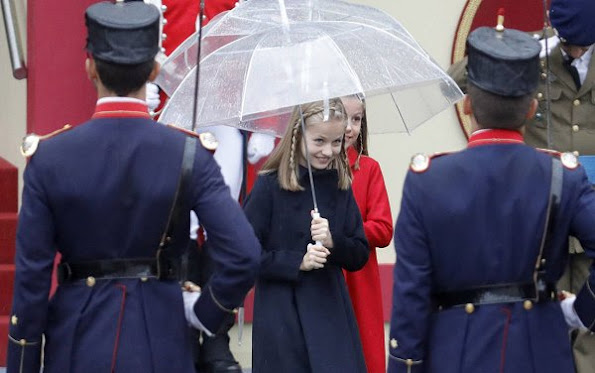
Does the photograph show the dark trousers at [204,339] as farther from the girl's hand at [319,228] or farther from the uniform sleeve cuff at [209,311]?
the uniform sleeve cuff at [209,311]

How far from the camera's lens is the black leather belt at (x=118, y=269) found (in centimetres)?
480

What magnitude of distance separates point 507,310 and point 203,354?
2.42m

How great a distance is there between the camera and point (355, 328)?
6445mm

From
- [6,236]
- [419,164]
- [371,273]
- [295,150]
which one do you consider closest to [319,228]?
[295,150]

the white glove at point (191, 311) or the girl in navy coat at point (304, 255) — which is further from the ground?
the white glove at point (191, 311)

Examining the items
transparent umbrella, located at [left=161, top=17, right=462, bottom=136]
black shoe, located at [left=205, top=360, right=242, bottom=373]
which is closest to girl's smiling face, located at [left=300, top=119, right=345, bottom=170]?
transparent umbrella, located at [left=161, top=17, right=462, bottom=136]

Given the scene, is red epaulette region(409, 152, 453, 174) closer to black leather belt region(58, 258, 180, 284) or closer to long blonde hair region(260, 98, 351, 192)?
black leather belt region(58, 258, 180, 284)

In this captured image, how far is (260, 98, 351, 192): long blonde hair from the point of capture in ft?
20.7

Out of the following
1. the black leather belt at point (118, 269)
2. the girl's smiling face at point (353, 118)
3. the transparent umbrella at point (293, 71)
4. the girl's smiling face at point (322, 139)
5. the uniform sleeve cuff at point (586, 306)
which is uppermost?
the transparent umbrella at point (293, 71)

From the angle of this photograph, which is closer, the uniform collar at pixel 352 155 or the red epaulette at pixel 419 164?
the red epaulette at pixel 419 164

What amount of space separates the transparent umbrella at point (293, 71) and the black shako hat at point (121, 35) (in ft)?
3.55

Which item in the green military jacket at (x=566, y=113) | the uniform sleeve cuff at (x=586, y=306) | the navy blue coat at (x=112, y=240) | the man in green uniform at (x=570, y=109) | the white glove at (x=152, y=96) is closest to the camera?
the navy blue coat at (x=112, y=240)

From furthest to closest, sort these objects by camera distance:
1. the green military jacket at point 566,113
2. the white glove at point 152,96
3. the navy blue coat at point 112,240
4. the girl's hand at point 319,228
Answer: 1. the white glove at point 152,96
2. the green military jacket at point 566,113
3. the girl's hand at point 319,228
4. the navy blue coat at point 112,240

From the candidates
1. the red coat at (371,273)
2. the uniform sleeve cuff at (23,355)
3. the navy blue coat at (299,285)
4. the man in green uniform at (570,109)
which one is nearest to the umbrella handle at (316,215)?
the navy blue coat at (299,285)
